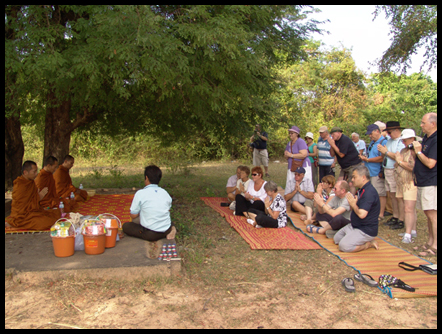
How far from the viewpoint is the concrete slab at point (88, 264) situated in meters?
4.07

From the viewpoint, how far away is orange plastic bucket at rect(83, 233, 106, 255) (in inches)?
174

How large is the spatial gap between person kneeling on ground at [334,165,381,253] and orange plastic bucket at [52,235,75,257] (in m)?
3.71

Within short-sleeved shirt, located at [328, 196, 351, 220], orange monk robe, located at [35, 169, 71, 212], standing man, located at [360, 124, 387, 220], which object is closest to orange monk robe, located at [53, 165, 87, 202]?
orange monk robe, located at [35, 169, 71, 212]

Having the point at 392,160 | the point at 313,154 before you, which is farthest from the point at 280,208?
the point at 313,154

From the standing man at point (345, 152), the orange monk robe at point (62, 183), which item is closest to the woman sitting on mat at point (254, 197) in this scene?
the standing man at point (345, 152)

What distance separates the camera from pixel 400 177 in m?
6.12

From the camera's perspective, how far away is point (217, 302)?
150 inches

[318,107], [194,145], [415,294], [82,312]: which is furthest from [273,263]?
[318,107]

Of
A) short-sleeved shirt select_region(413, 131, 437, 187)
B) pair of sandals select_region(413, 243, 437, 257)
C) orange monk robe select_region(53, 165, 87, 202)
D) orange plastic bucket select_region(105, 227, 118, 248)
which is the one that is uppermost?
short-sleeved shirt select_region(413, 131, 437, 187)

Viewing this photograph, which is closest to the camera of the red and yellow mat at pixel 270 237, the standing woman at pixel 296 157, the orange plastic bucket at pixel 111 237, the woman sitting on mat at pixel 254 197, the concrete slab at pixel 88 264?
the concrete slab at pixel 88 264

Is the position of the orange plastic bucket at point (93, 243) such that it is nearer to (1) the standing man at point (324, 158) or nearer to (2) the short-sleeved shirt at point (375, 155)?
(2) the short-sleeved shirt at point (375, 155)

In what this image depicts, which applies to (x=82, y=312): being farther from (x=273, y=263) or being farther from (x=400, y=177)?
(x=400, y=177)

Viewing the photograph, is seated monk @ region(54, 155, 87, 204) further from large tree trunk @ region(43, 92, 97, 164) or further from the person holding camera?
the person holding camera

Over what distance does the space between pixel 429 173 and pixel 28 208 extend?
6.23m
